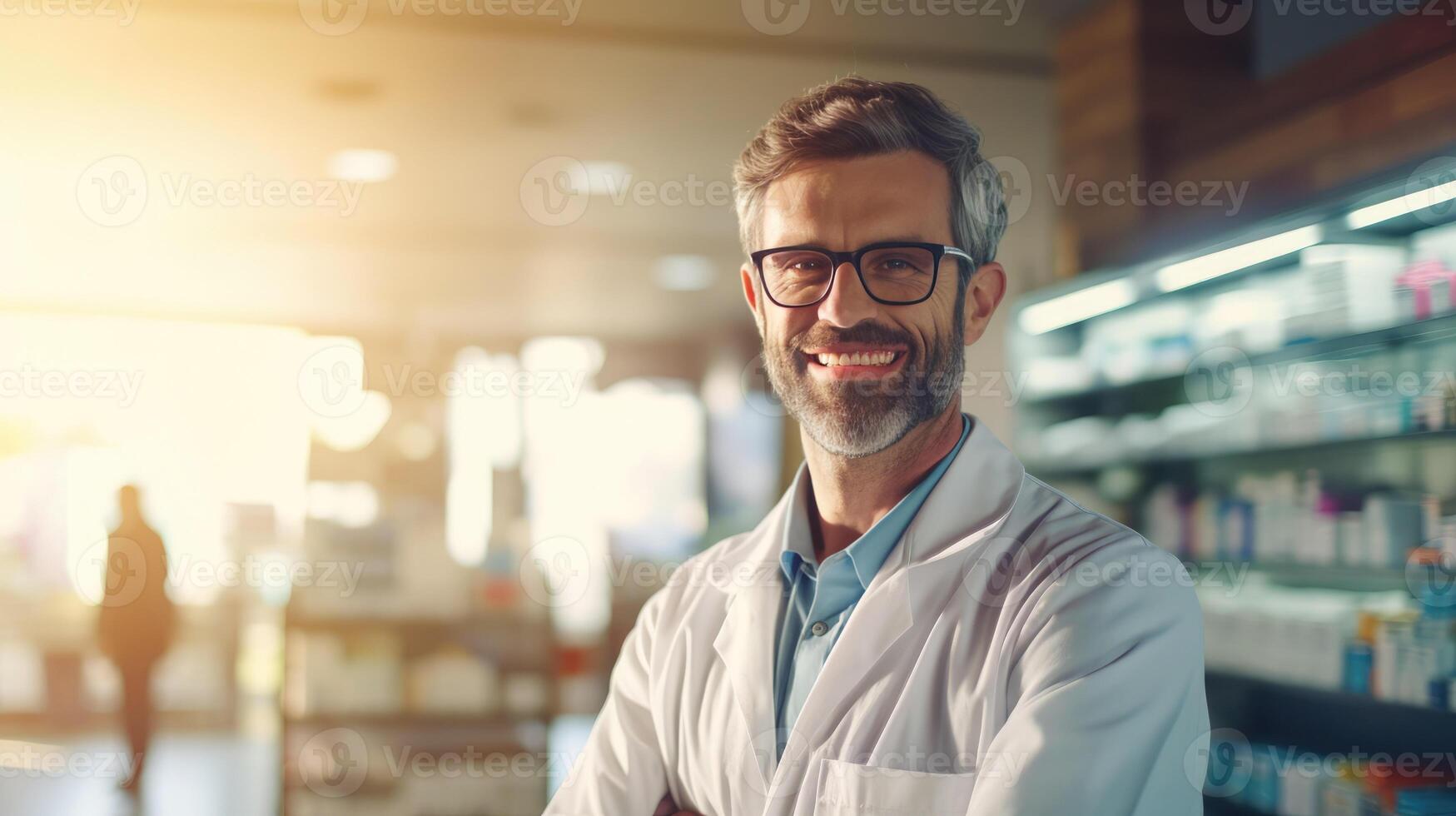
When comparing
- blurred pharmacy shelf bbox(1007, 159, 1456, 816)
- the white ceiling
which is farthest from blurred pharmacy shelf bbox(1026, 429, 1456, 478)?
the white ceiling

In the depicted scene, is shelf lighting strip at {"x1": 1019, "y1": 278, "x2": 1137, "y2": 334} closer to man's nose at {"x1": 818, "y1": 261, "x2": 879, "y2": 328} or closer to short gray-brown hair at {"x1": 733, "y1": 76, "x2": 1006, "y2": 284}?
short gray-brown hair at {"x1": 733, "y1": 76, "x2": 1006, "y2": 284}

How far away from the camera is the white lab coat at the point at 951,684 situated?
40.6 inches

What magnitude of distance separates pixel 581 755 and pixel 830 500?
1.79 ft

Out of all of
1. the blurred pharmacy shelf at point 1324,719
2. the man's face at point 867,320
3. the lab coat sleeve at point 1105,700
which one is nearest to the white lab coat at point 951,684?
the lab coat sleeve at point 1105,700

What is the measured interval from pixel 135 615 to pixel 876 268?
A: 10.6 feet

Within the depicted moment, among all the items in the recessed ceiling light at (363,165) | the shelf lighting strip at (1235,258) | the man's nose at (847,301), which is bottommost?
the man's nose at (847,301)

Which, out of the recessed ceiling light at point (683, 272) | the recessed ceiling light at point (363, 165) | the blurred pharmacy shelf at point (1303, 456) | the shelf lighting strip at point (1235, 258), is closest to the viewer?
the blurred pharmacy shelf at point (1303, 456)

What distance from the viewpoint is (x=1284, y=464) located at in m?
3.29

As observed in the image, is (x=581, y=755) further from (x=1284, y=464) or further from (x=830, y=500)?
(x=1284, y=464)

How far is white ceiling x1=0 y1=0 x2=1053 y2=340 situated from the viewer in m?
3.46

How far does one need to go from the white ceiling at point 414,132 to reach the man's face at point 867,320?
2.57m

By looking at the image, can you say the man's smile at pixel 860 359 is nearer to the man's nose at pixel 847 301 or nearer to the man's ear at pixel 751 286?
the man's nose at pixel 847 301

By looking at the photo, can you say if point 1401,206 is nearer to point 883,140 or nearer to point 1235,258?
point 1235,258

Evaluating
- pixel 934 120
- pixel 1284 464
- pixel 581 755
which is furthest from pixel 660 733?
pixel 1284 464
